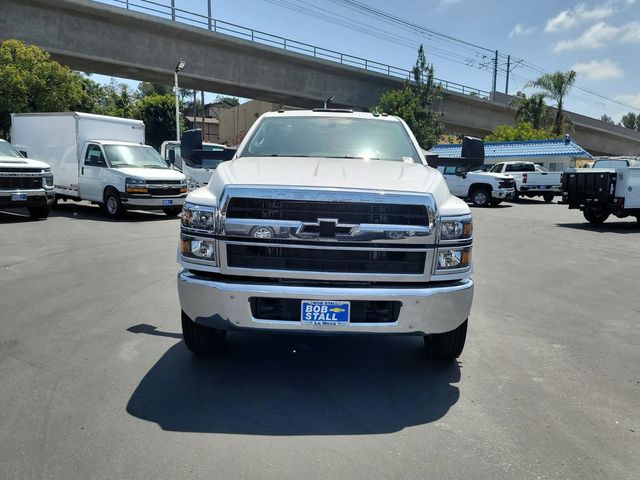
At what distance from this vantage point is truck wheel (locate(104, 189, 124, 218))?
14.3m

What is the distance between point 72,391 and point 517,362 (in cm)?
345

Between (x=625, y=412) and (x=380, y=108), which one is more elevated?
(x=380, y=108)

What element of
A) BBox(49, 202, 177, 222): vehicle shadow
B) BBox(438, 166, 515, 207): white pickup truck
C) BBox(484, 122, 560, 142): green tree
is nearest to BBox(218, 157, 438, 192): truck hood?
BBox(49, 202, 177, 222): vehicle shadow

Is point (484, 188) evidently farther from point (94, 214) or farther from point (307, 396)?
point (307, 396)

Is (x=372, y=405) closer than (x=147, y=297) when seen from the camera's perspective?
Yes

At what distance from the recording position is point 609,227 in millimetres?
15484

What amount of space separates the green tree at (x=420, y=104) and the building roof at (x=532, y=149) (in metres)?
1.84

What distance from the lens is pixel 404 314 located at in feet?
11.7

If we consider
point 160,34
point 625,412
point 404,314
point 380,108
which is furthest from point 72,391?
point 380,108

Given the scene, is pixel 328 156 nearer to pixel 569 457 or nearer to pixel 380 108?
pixel 569 457

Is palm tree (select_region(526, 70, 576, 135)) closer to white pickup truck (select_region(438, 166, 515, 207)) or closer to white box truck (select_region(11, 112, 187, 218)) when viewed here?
white pickup truck (select_region(438, 166, 515, 207))

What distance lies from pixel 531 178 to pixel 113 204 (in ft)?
65.4

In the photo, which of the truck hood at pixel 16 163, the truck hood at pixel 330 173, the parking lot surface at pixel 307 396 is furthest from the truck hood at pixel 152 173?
the truck hood at pixel 330 173

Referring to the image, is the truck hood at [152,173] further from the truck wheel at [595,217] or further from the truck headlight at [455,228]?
the truck wheel at [595,217]
